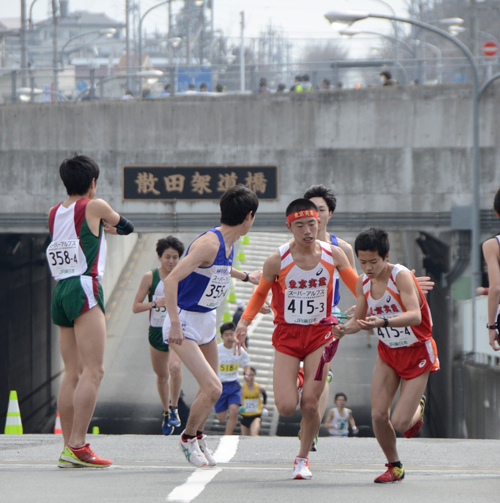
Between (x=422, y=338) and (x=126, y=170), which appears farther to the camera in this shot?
(x=126, y=170)

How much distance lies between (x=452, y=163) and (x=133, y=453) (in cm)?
1520

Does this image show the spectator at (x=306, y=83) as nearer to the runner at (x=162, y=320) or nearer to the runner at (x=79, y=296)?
the runner at (x=162, y=320)

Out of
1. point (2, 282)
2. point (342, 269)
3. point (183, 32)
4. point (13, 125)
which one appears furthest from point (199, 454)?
point (183, 32)

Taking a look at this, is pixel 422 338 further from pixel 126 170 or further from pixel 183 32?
pixel 183 32

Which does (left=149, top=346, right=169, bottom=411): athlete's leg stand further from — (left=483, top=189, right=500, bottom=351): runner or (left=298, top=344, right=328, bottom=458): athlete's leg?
(left=483, top=189, right=500, bottom=351): runner

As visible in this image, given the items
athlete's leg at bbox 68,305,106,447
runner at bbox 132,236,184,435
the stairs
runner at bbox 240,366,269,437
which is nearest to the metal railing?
the stairs

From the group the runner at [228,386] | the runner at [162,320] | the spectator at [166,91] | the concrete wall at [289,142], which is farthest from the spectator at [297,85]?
the runner at [162,320]

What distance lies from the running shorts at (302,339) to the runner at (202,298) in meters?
0.62

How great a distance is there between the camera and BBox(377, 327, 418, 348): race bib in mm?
6223

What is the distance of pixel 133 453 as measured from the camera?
7.45m

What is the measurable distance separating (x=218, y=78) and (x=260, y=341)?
8.90 meters

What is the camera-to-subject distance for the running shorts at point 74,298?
238 inches

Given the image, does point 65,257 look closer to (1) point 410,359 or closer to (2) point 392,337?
(2) point 392,337

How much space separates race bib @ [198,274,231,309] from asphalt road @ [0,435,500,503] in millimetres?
1336
